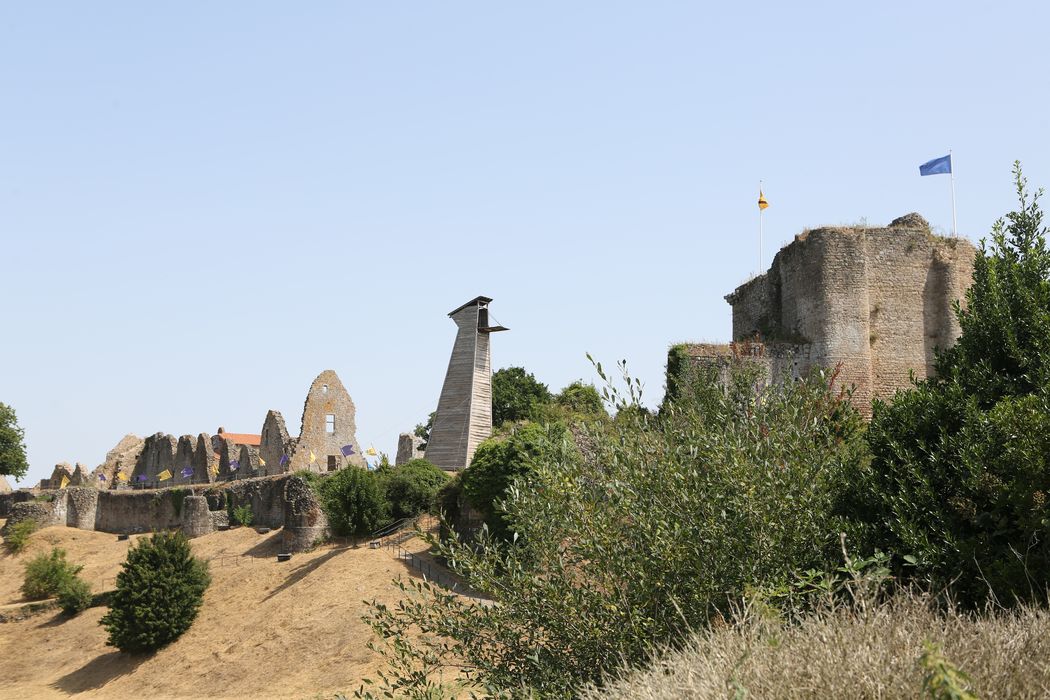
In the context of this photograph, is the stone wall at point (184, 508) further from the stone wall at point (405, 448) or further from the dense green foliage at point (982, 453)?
the dense green foliage at point (982, 453)

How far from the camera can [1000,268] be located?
36.5 ft

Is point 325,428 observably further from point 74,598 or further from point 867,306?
point 867,306

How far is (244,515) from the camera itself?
35188 millimetres

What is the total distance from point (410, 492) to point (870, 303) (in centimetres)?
1478

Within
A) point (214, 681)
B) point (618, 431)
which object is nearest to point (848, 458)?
point (618, 431)

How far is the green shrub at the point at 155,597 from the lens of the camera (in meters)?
24.2

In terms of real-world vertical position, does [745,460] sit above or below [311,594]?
above

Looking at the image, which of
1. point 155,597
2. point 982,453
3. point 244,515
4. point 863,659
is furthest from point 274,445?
point 863,659

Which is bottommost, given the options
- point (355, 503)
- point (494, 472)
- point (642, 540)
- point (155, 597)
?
point (155, 597)

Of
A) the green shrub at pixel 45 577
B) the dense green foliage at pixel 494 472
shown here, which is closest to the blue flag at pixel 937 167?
the dense green foliage at pixel 494 472

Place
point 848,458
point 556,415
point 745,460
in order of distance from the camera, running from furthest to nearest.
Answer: point 556,415, point 848,458, point 745,460

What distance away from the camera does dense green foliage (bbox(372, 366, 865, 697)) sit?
28.8ft

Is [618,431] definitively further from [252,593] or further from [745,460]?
[252,593]

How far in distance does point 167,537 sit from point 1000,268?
2237 centimetres
